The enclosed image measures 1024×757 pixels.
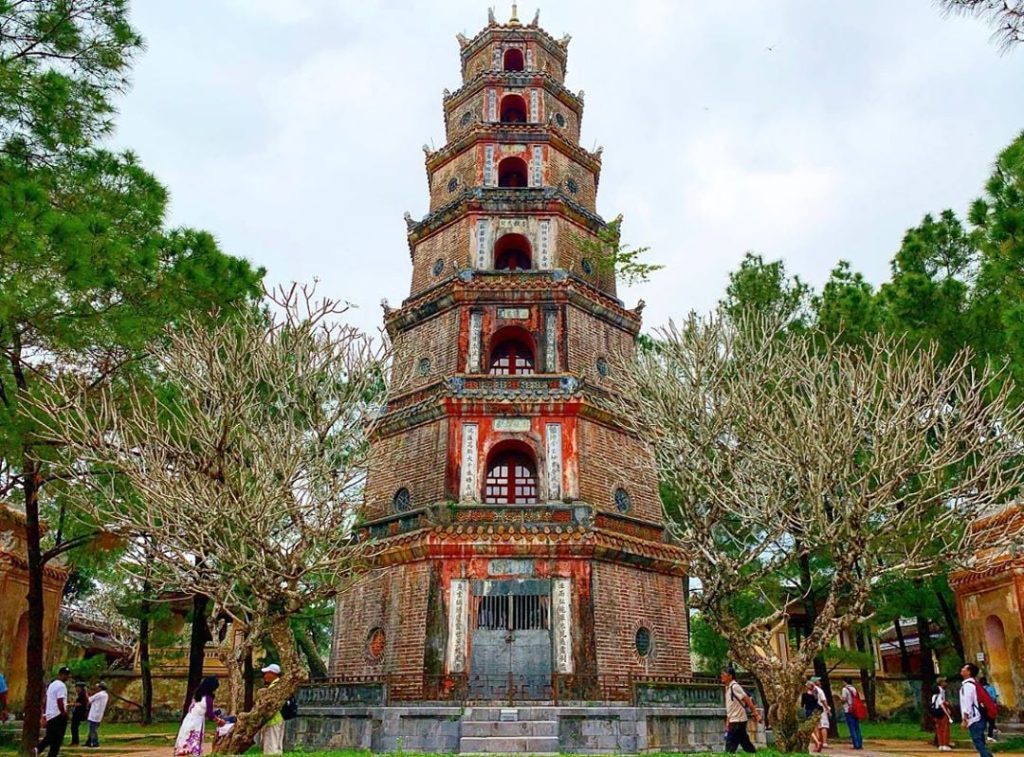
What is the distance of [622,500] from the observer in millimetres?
16844

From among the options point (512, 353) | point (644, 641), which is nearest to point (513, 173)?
point (512, 353)

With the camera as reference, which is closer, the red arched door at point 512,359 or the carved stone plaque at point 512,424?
the carved stone plaque at point 512,424

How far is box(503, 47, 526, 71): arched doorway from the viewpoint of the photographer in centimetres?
2219

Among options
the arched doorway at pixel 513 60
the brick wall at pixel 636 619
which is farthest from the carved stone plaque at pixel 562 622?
the arched doorway at pixel 513 60

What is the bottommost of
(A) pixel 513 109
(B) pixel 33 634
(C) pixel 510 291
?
(B) pixel 33 634

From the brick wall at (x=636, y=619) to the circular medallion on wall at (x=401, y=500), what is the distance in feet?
12.8

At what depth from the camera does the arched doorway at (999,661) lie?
17.3m

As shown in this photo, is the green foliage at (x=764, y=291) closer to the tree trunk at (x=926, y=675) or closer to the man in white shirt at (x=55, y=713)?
the tree trunk at (x=926, y=675)

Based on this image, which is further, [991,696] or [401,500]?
[401,500]

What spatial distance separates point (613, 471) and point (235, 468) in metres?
7.70

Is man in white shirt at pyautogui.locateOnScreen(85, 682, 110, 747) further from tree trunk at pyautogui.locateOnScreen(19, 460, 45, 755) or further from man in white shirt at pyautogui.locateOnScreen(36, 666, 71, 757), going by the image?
tree trunk at pyautogui.locateOnScreen(19, 460, 45, 755)

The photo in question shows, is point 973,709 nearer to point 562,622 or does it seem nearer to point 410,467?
point 562,622

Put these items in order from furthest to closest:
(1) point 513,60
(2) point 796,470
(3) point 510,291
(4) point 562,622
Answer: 1. (1) point 513,60
2. (3) point 510,291
3. (4) point 562,622
4. (2) point 796,470

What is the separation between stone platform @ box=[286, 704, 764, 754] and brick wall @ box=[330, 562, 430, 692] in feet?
4.96
